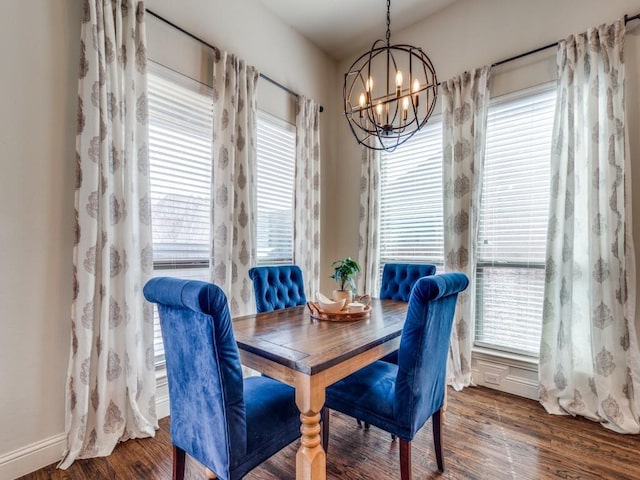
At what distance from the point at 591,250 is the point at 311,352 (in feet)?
7.05

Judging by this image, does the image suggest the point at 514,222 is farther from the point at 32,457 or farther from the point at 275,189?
the point at 32,457

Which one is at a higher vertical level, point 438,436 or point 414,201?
point 414,201

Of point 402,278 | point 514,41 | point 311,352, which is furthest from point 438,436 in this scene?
point 514,41

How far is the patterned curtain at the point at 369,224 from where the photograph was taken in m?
3.42

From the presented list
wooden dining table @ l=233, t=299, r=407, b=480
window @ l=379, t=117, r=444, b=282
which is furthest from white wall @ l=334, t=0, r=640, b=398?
wooden dining table @ l=233, t=299, r=407, b=480

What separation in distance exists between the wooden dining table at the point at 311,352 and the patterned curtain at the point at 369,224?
146 cm

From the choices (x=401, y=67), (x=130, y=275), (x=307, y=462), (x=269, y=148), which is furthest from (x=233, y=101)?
(x=307, y=462)

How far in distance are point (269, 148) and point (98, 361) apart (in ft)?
7.10

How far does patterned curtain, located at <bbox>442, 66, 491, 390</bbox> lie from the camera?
276cm

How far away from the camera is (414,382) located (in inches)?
56.4

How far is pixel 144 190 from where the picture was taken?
2104 millimetres

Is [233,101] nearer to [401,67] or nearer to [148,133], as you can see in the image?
[148,133]

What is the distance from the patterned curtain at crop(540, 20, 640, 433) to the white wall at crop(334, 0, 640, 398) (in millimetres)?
128

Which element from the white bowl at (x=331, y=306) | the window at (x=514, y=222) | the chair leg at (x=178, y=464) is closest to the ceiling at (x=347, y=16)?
the window at (x=514, y=222)
